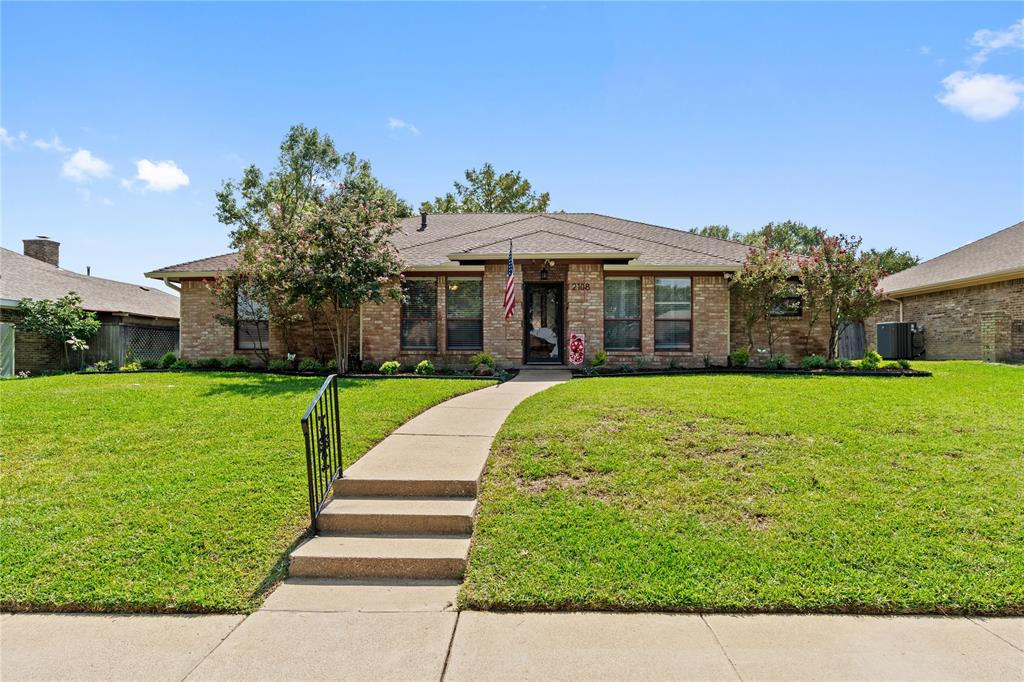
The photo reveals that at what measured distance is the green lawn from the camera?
124 inches

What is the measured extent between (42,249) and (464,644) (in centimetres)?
2603

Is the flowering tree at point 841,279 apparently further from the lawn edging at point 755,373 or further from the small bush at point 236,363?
the small bush at point 236,363

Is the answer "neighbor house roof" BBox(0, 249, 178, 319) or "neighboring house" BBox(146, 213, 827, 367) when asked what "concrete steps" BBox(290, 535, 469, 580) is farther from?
"neighbor house roof" BBox(0, 249, 178, 319)

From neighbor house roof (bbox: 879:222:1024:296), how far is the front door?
11044 millimetres

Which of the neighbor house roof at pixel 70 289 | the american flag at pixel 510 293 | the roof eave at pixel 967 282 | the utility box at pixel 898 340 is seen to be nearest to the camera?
the american flag at pixel 510 293

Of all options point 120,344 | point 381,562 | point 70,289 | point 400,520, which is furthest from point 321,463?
point 70,289

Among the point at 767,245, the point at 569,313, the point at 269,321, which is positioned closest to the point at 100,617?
the point at 569,313

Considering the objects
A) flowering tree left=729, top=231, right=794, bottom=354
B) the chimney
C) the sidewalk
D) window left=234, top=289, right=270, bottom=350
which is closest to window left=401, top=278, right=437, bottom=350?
window left=234, top=289, right=270, bottom=350

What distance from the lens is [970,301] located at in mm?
15438

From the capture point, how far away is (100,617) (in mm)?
3014

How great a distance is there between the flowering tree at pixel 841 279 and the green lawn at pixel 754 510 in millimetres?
5039

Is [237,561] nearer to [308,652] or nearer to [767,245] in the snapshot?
[308,652]

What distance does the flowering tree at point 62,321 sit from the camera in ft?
45.2

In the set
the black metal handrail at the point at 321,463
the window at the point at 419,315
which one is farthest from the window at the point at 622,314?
the black metal handrail at the point at 321,463
